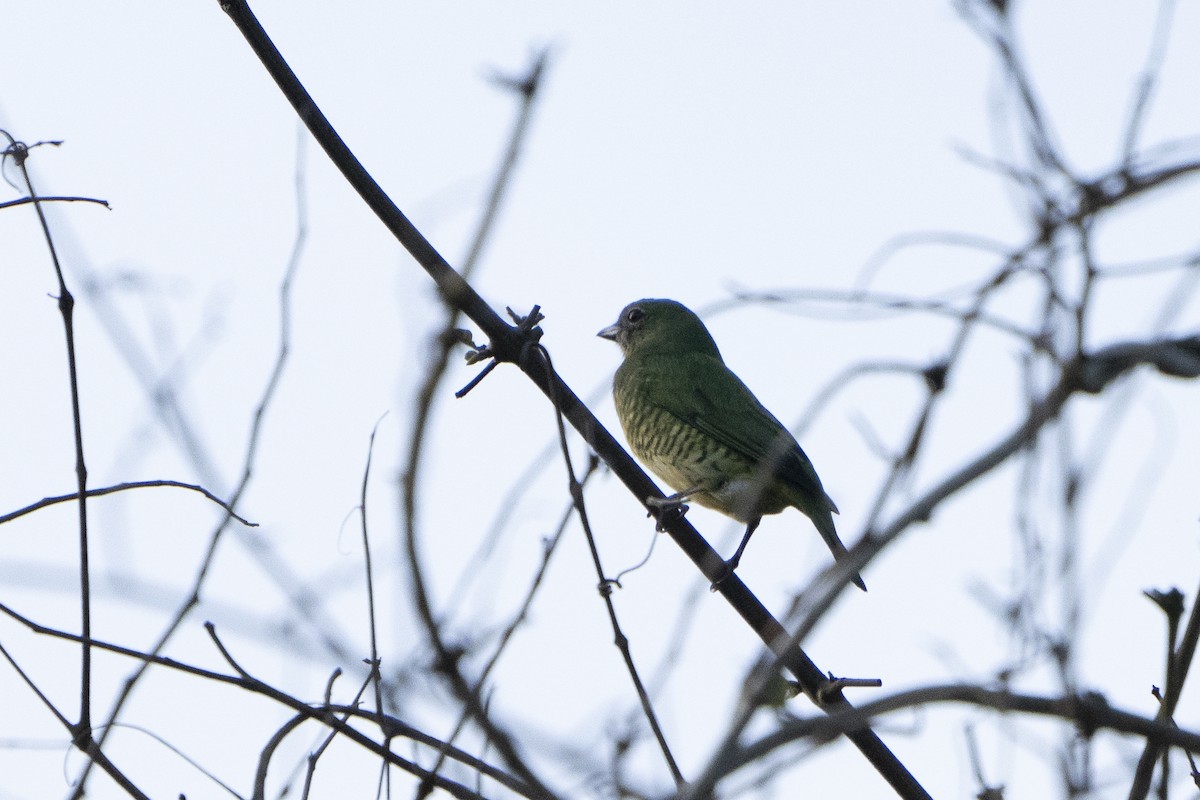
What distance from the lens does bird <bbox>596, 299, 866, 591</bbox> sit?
623 centimetres

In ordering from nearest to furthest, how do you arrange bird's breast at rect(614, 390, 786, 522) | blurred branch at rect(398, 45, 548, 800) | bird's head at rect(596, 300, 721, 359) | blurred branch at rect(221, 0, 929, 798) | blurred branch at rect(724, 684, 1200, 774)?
blurred branch at rect(724, 684, 1200, 774), blurred branch at rect(398, 45, 548, 800), blurred branch at rect(221, 0, 929, 798), bird's breast at rect(614, 390, 786, 522), bird's head at rect(596, 300, 721, 359)

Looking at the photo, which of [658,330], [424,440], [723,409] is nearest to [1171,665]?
[424,440]

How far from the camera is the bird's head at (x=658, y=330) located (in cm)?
820

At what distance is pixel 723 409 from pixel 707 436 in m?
0.26

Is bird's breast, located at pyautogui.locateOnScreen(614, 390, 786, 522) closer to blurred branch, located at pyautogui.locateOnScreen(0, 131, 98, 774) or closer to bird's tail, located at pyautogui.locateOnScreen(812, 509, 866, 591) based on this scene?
bird's tail, located at pyautogui.locateOnScreen(812, 509, 866, 591)

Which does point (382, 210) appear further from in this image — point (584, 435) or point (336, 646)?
point (336, 646)

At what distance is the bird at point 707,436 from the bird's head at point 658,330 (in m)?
0.12

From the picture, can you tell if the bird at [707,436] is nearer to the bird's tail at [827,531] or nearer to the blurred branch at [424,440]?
the bird's tail at [827,531]

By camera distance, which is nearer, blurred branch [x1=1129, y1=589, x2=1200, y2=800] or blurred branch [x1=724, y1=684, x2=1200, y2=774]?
blurred branch [x1=724, y1=684, x2=1200, y2=774]

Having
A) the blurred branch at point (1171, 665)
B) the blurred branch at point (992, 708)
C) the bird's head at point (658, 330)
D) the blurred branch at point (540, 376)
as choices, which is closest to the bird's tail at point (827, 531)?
the bird's head at point (658, 330)

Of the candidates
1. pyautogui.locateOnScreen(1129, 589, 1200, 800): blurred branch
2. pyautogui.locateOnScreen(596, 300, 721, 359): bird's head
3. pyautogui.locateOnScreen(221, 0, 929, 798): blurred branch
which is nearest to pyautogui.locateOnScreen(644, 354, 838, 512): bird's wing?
pyautogui.locateOnScreen(596, 300, 721, 359): bird's head

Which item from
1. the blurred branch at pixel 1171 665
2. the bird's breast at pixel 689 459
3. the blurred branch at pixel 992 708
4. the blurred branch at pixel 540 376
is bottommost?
the blurred branch at pixel 992 708

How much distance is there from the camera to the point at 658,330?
8344mm

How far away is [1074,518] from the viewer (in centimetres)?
189
